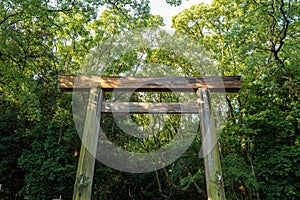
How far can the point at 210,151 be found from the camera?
3.06 metres

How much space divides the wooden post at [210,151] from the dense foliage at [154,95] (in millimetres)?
2276

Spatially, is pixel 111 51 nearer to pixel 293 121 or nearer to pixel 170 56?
pixel 170 56

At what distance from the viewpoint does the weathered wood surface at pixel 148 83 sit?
3.38 metres

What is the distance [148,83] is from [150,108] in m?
0.38

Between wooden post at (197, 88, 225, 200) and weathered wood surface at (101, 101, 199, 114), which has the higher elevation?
weathered wood surface at (101, 101, 199, 114)

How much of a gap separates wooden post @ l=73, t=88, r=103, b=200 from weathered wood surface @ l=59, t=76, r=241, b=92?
145mm

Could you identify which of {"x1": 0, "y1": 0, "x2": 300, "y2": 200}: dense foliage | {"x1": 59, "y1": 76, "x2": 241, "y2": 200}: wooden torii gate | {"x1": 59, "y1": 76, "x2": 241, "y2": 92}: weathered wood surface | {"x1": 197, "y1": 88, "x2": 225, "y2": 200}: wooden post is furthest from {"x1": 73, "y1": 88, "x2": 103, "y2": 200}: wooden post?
{"x1": 0, "y1": 0, "x2": 300, "y2": 200}: dense foliage

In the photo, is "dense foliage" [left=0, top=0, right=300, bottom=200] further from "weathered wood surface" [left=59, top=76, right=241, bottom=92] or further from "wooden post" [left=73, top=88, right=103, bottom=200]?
"wooden post" [left=73, top=88, right=103, bottom=200]

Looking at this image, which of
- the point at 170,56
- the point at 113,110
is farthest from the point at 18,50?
the point at 170,56

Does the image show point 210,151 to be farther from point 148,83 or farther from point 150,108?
point 148,83

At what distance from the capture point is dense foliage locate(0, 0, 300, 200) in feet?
16.8

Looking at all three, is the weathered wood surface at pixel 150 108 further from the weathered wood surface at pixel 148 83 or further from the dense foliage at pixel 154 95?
the dense foliage at pixel 154 95

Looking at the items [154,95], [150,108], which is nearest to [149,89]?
[150,108]

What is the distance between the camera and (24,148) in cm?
813
